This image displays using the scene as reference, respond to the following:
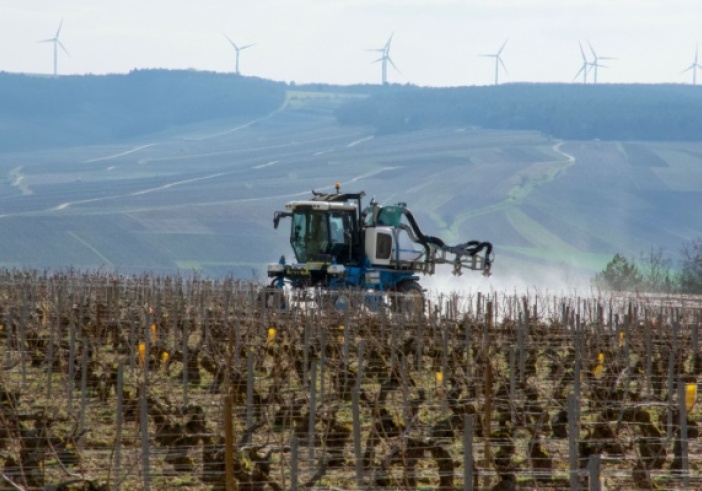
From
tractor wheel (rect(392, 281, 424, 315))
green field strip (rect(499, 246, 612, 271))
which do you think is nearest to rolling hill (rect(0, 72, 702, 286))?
green field strip (rect(499, 246, 612, 271))

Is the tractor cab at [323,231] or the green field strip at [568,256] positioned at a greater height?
the tractor cab at [323,231]

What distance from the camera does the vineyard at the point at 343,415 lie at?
12797mm

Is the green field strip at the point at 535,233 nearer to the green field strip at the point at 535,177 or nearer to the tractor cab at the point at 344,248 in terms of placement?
the green field strip at the point at 535,177

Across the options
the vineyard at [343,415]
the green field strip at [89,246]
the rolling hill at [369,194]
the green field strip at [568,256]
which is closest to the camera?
the vineyard at [343,415]

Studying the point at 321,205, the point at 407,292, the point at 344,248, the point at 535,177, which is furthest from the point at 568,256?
the point at 321,205

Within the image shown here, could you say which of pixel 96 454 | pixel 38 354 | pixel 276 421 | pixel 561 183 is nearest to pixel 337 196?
pixel 38 354

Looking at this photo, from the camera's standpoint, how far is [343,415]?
18734mm

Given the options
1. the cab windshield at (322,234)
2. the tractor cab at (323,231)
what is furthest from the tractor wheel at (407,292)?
the cab windshield at (322,234)

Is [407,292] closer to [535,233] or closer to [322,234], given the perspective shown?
[322,234]

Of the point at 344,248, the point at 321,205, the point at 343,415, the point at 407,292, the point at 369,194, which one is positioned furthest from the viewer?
the point at 369,194

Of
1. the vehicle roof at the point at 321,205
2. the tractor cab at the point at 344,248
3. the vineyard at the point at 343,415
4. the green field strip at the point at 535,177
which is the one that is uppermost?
the green field strip at the point at 535,177

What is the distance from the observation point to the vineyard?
504 inches

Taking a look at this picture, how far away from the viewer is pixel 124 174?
196625 mm

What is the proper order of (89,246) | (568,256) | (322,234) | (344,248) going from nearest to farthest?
(322,234)
(344,248)
(568,256)
(89,246)
